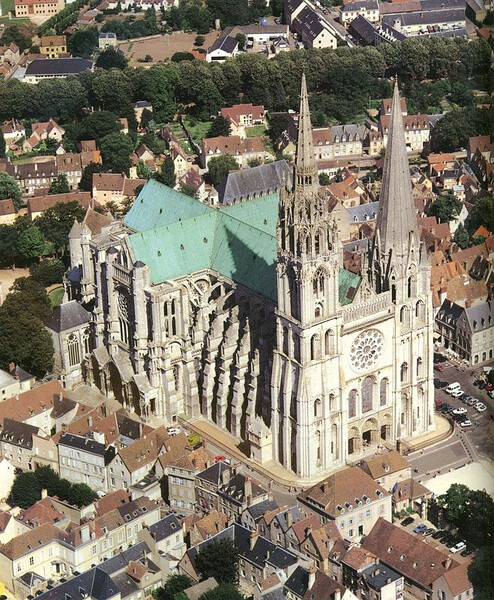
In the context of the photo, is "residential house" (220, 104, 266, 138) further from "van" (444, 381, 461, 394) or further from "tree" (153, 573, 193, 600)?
"tree" (153, 573, 193, 600)

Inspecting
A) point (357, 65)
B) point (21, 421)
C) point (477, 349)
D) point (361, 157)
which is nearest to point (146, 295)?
A: point (21, 421)

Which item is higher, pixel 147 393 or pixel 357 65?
pixel 357 65

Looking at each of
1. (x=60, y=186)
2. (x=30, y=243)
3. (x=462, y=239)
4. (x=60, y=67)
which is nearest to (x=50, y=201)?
(x=60, y=186)

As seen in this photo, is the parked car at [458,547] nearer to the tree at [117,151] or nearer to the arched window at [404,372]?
the arched window at [404,372]

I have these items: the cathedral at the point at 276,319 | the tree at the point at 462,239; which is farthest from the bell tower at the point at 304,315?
the tree at the point at 462,239

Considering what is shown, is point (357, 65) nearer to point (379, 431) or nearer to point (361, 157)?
point (361, 157)

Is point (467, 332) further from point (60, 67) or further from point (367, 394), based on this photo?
point (60, 67)
